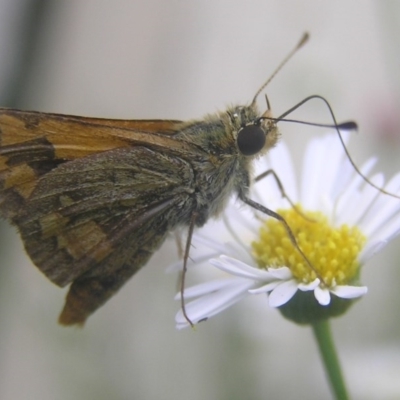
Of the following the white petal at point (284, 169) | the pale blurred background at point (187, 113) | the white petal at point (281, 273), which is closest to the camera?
the white petal at point (281, 273)

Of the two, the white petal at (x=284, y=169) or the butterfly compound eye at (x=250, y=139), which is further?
the white petal at (x=284, y=169)

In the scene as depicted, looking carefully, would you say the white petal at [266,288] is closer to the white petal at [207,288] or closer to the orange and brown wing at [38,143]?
the white petal at [207,288]

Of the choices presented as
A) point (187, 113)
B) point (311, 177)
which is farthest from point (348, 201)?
point (187, 113)

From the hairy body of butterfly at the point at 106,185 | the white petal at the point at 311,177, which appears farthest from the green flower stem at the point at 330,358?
the white petal at the point at 311,177

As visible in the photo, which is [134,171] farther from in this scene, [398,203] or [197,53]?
[197,53]

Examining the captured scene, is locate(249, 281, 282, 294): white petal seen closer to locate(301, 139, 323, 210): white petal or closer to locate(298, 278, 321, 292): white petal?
locate(298, 278, 321, 292): white petal

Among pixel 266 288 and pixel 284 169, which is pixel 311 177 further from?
pixel 266 288

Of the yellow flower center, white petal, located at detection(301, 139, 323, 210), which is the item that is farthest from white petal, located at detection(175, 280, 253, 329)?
white petal, located at detection(301, 139, 323, 210)
